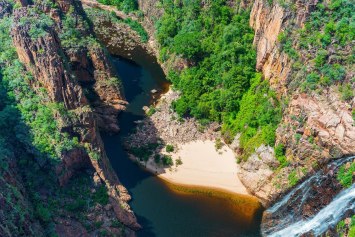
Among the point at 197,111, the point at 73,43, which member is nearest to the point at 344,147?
the point at 197,111

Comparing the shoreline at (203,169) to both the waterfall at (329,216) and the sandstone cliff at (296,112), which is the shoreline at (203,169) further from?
the waterfall at (329,216)

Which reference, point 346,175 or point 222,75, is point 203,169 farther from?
point 346,175

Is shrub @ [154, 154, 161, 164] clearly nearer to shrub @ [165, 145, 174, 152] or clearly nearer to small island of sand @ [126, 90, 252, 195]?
small island of sand @ [126, 90, 252, 195]

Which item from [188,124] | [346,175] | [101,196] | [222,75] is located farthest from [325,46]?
[101,196]

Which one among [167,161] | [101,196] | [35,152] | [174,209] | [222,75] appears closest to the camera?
[35,152]

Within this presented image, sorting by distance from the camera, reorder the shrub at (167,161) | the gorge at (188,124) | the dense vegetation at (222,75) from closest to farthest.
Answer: the gorge at (188,124), the dense vegetation at (222,75), the shrub at (167,161)

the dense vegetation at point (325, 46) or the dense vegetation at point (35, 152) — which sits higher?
the dense vegetation at point (325, 46)

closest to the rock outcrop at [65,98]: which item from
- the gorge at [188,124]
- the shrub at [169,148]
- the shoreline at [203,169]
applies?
the gorge at [188,124]

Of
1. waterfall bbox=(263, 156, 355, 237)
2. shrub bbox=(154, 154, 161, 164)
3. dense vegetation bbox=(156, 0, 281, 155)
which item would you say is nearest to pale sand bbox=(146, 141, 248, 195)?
shrub bbox=(154, 154, 161, 164)

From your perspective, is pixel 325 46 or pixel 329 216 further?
pixel 325 46
